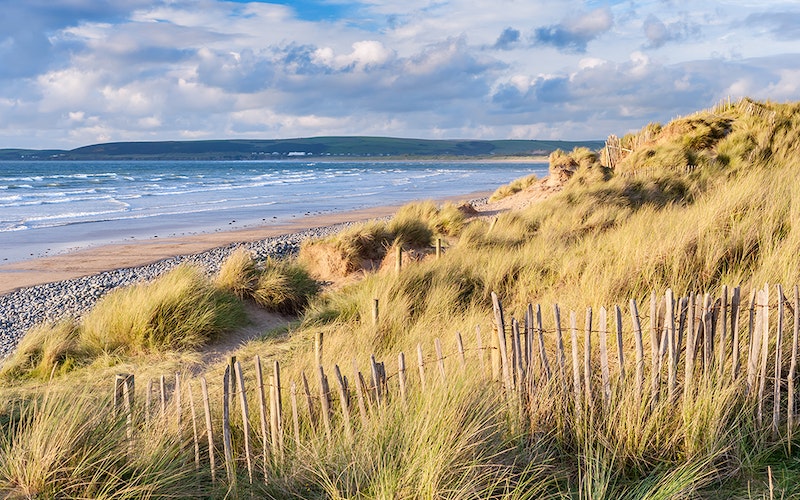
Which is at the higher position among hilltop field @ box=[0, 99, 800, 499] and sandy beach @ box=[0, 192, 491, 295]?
hilltop field @ box=[0, 99, 800, 499]

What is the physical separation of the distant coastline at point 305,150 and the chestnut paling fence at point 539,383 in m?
131

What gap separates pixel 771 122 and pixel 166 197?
87.9 ft

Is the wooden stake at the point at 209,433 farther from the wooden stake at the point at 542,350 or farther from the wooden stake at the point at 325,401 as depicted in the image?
the wooden stake at the point at 542,350

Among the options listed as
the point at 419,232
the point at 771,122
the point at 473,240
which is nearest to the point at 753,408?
the point at 473,240

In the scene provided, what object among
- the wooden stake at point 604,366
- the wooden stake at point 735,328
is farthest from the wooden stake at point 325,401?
the wooden stake at point 735,328

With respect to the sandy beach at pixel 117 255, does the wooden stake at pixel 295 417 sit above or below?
above

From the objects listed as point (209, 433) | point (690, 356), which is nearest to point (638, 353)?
point (690, 356)

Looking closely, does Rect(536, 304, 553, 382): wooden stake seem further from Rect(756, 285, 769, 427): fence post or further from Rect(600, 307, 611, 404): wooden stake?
Rect(756, 285, 769, 427): fence post

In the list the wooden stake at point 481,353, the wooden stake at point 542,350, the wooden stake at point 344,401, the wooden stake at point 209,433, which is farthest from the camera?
the wooden stake at point 481,353

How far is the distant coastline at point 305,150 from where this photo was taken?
144 m

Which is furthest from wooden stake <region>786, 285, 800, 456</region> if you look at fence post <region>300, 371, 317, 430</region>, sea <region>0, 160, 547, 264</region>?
sea <region>0, 160, 547, 264</region>

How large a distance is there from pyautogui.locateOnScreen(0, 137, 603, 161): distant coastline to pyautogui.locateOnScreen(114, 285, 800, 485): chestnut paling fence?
430 feet

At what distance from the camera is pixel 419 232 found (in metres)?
13.6

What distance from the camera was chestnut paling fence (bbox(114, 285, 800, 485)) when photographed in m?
3.63
